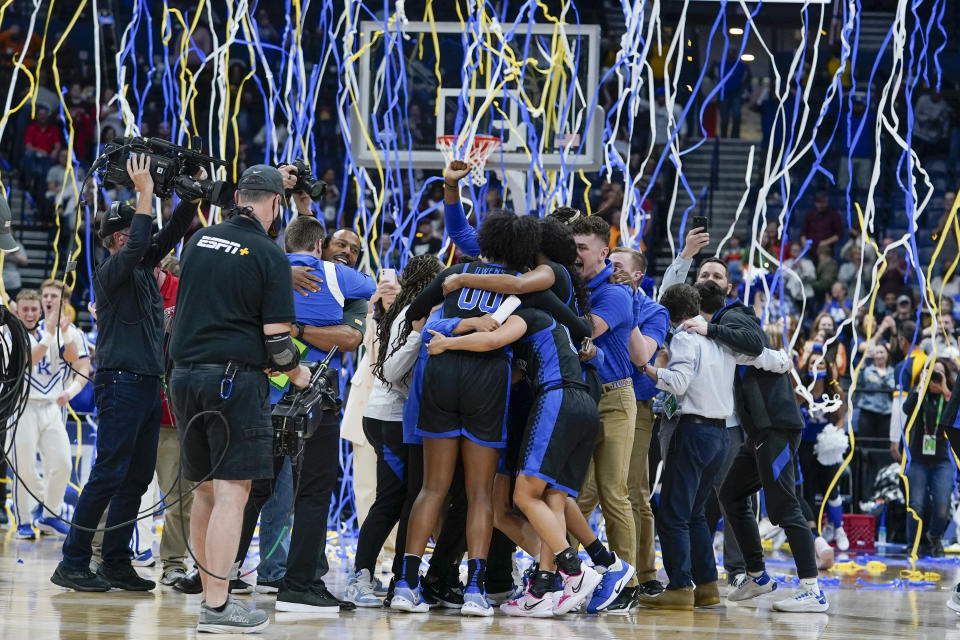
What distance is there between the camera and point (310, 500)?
4.57 m

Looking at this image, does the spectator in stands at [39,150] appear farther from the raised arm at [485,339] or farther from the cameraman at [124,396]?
the raised arm at [485,339]

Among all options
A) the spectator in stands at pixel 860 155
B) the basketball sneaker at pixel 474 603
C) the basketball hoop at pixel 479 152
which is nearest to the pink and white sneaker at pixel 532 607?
the basketball sneaker at pixel 474 603

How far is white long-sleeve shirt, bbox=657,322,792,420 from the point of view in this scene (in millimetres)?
5242

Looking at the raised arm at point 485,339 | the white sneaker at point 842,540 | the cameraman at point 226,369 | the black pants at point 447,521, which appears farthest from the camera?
the white sneaker at point 842,540

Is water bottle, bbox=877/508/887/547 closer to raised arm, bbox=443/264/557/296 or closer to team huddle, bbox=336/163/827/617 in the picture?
team huddle, bbox=336/163/827/617

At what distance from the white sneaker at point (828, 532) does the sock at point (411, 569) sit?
496cm

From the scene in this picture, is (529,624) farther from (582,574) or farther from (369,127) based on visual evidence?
(369,127)

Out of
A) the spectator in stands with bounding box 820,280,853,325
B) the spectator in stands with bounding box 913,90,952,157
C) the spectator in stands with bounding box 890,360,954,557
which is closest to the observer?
the spectator in stands with bounding box 890,360,954,557

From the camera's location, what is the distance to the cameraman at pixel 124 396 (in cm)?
495

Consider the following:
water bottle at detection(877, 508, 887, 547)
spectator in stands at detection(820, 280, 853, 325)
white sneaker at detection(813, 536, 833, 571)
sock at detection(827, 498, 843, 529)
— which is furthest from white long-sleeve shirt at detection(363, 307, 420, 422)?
spectator in stands at detection(820, 280, 853, 325)

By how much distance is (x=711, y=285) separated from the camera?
5.66 m

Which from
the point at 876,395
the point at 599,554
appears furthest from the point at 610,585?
the point at 876,395

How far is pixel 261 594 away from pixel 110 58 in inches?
510

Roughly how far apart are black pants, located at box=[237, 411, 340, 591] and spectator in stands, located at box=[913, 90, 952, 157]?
12.4 meters
